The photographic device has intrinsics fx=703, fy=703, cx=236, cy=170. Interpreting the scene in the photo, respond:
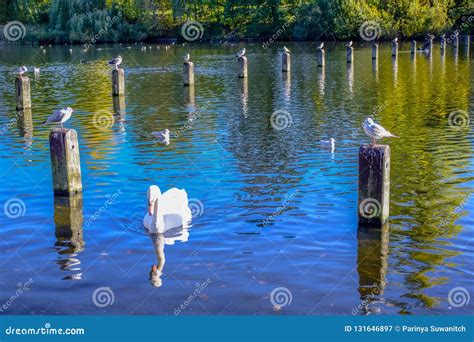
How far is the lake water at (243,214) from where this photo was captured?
9.30m

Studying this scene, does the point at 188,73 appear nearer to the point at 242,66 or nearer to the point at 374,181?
the point at 242,66

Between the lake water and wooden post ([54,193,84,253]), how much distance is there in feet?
0.16

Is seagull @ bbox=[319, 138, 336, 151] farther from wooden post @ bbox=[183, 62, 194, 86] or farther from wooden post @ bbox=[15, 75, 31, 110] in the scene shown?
wooden post @ bbox=[183, 62, 194, 86]

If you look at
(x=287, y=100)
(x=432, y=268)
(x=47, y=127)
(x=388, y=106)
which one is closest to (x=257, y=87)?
(x=287, y=100)

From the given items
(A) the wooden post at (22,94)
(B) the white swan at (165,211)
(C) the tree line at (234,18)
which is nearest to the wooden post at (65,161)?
(B) the white swan at (165,211)

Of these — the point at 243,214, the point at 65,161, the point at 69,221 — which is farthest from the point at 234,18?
the point at 69,221

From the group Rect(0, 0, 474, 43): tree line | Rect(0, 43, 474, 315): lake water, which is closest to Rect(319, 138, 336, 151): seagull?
Rect(0, 43, 474, 315): lake water

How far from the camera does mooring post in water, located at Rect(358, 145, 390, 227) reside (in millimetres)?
11141

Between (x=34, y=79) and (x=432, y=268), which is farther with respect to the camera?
(x=34, y=79)

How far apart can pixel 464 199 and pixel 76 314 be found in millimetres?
8022

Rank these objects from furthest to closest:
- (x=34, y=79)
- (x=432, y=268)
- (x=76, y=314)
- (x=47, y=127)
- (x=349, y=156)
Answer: (x=34, y=79)
(x=47, y=127)
(x=349, y=156)
(x=432, y=268)
(x=76, y=314)

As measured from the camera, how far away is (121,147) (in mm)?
19375

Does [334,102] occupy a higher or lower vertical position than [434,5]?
lower

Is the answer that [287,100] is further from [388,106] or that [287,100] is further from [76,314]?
[76,314]
